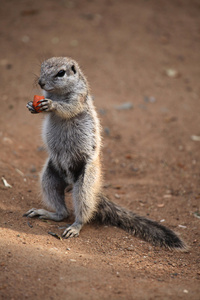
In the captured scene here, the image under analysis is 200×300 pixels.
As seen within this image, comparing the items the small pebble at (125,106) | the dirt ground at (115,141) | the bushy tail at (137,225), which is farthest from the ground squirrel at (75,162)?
the small pebble at (125,106)

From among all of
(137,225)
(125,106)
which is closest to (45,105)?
(137,225)

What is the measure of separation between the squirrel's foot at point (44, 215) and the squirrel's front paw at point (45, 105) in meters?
1.40

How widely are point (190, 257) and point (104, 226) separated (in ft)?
4.09

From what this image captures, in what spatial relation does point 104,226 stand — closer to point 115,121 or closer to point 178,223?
point 178,223

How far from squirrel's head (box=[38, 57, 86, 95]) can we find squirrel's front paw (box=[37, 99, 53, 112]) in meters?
0.26

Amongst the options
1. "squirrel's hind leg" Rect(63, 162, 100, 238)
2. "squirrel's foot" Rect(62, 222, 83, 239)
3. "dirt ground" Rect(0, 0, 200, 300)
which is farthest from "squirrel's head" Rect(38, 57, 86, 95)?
"squirrel's foot" Rect(62, 222, 83, 239)

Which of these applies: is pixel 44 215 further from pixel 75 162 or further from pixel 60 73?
pixel 60 73

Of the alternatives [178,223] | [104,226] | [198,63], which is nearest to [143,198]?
[178,223]

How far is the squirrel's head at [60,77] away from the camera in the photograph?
494 centimetres

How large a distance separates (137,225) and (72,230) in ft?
3.07

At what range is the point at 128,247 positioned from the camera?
15.9 feet

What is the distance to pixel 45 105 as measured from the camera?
477cm

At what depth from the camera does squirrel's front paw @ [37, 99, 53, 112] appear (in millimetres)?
4743

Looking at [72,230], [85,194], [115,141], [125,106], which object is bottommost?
[115,141]
